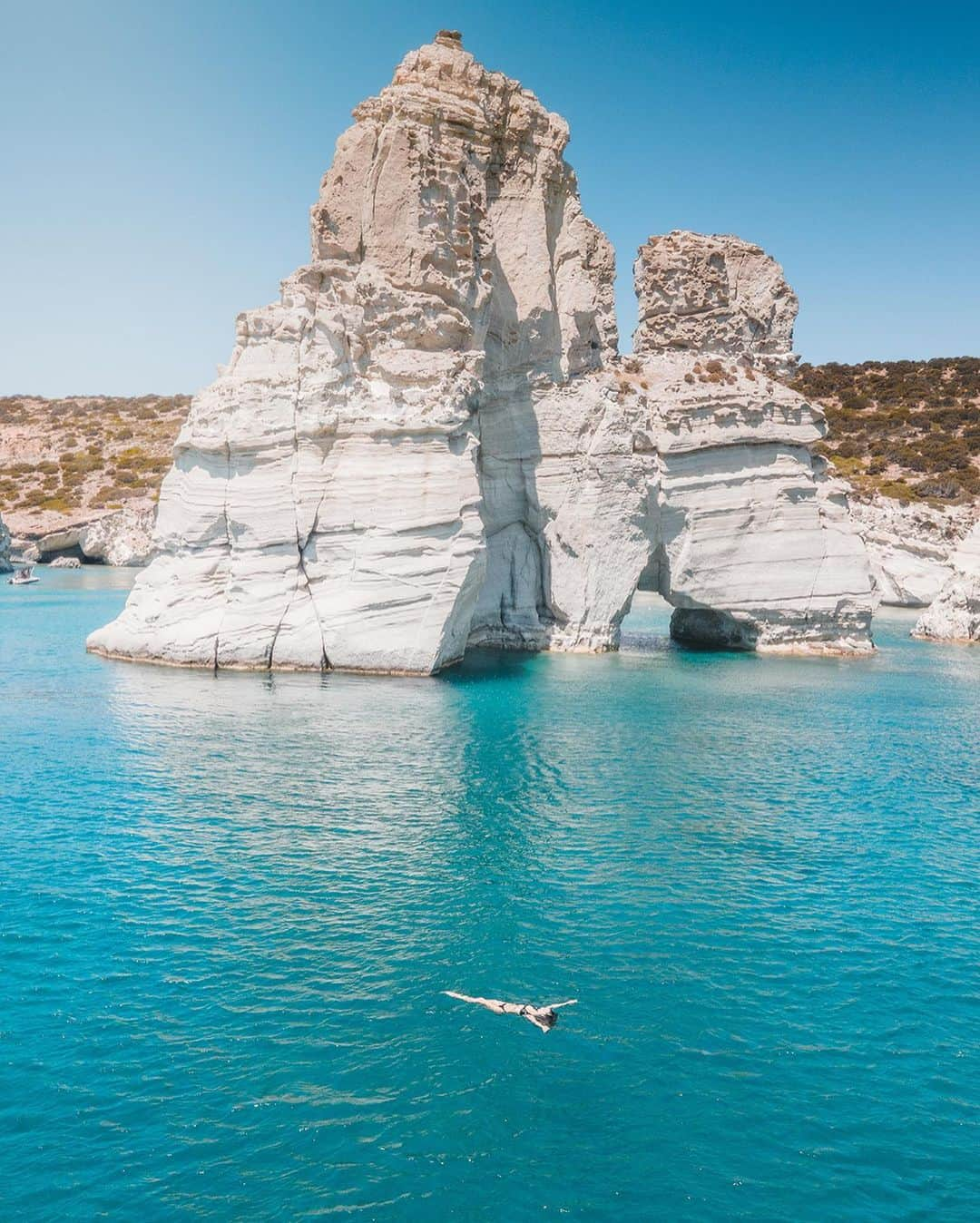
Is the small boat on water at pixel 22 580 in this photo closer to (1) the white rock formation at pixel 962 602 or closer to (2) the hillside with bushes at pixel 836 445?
(2) the hillside with bushes at pixel 836 445

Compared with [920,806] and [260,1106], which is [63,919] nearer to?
[260,1106]

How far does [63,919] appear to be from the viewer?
43.4 feet

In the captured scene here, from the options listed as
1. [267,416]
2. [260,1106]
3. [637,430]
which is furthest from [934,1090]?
[637,430]

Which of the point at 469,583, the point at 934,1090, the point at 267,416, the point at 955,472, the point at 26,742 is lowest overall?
the point at 934,1090

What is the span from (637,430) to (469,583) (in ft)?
41.1

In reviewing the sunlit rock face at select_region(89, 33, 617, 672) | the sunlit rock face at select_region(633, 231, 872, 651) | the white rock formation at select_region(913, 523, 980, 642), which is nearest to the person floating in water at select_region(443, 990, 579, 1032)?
the sunlit rock face at select_region(89, 33, 617, 672)

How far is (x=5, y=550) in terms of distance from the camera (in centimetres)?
7925

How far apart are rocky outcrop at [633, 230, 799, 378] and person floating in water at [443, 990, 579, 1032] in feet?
129

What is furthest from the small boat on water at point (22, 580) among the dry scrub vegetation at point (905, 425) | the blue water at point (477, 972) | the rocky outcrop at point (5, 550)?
the dry scrub vegetation at point (905, 425)

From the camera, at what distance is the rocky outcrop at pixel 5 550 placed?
78375mm

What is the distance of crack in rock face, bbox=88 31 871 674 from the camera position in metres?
31.9

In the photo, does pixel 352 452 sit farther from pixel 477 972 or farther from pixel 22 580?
pixel 22 580

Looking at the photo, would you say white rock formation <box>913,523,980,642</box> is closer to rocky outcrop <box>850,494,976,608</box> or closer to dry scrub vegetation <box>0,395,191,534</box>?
rocky outcrop <box>850,494,976,608</box>

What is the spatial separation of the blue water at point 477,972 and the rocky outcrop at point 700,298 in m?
26.8
